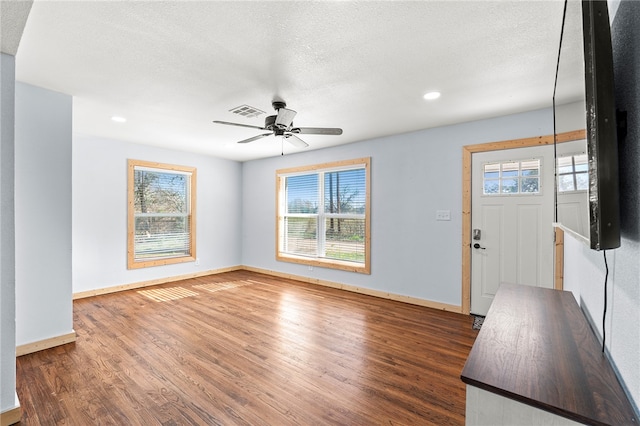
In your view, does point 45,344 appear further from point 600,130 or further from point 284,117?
point 600,130

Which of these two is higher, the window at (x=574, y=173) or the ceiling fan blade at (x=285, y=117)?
the ceiling fan blade at (x=285, y=117)

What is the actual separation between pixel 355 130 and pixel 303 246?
269 centimetres

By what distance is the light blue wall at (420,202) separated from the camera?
3879 millimetres

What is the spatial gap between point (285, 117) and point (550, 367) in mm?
2683

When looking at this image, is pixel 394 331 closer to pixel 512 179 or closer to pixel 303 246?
pixel 512 179

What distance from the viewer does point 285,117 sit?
2904 mm

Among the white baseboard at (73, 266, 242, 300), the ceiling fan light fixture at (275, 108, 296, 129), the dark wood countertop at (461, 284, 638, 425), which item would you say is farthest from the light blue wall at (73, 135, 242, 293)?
the dark wood countertop at (461, 284, 638, 425)

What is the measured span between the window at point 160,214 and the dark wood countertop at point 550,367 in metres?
5.64

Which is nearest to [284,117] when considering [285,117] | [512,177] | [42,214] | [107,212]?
[285,117]

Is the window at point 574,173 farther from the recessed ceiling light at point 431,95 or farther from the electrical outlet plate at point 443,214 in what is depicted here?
the electrical outlet plate at point 443,214

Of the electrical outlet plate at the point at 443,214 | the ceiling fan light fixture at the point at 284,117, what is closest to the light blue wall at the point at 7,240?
the ceiling fan light fixture at the point at 284,117

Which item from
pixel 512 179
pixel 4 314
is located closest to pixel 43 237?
pixel 4 314

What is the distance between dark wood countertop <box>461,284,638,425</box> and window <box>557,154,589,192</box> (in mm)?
630

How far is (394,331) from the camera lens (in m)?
3.27
